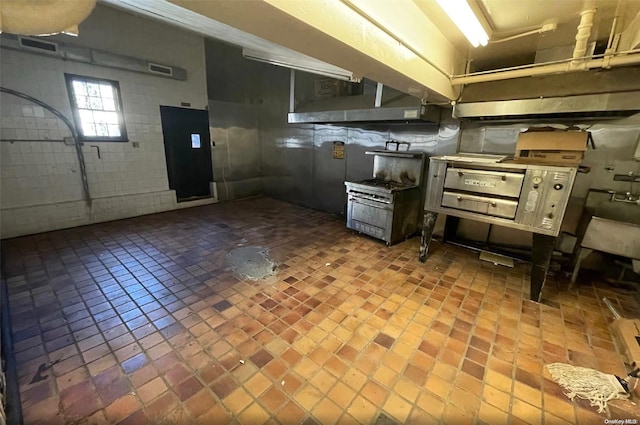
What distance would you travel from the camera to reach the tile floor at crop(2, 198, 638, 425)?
1481 mm

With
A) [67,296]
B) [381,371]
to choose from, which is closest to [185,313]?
[67,296]

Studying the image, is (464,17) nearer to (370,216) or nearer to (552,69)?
(552,69)

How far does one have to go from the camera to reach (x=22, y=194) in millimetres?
3760

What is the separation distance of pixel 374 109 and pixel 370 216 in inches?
59.6

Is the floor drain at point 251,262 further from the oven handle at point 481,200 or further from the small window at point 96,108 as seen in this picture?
the small window at point 96,108

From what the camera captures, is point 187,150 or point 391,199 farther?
point 187,150

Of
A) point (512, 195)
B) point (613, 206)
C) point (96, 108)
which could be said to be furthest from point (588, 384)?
point (96, 108)

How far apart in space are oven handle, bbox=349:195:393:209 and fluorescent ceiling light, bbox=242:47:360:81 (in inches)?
64.2

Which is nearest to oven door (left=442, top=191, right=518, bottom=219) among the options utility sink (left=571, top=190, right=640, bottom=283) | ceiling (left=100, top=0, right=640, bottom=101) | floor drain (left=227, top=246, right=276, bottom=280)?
utility sink (left=571, top=190, right=640, bottom=283)

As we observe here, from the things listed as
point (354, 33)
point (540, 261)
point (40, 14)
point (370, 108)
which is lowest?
point (540, 261)

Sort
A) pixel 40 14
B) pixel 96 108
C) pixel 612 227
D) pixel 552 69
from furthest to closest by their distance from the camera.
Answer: pixel 96 108, pixel 612 227, pixel 552 69, pixel 40 14

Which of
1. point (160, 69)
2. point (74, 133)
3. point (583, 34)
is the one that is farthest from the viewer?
point (160, 69)

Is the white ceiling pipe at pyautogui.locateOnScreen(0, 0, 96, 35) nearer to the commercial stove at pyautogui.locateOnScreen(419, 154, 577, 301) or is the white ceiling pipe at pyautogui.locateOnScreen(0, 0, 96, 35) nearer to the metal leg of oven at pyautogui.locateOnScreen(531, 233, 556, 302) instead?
the commercial stove at pyautogui.locateOnScreen(419, 154, 577, 301)

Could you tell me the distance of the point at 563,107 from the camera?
8.30ft
